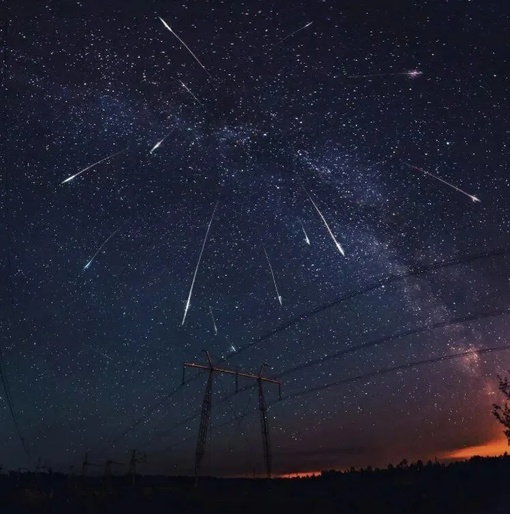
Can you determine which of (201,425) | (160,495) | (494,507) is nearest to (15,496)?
(160,495)

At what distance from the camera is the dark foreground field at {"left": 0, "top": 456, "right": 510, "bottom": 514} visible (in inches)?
1839

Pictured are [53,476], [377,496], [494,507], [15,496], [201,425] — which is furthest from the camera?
[53,476]

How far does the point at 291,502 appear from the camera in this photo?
195 feet

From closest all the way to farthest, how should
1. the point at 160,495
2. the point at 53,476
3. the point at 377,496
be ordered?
the point at 377,496 → the point at 160,495 → the point at 53,476

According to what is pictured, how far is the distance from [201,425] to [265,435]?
735 centimetres

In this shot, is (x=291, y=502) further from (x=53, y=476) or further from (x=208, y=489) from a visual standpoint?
(x=53, y=476)

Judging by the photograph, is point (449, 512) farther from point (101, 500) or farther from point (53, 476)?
point (53, 476)

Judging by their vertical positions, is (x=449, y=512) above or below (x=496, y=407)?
below

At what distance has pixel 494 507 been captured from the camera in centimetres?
4222

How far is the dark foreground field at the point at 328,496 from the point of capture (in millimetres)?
46719

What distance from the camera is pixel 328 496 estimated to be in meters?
59.0

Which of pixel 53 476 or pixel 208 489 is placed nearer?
pixel 208 489

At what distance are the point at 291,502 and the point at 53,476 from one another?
105m

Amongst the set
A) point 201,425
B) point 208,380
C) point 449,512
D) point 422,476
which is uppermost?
point 208,380
